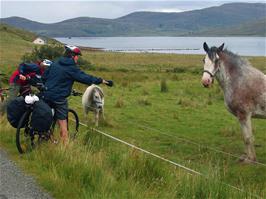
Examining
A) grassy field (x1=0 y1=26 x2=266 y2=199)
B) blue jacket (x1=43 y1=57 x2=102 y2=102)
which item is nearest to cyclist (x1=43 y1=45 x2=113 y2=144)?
blue jacket (x1=43 y1=57 x2=102 y2=102)

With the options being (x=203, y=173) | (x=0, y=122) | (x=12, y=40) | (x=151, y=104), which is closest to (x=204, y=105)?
(x=151, y=104)

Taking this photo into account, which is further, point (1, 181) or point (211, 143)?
point (211, 143)

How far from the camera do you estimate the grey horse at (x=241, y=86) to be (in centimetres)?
985

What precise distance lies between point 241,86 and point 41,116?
4402 mm

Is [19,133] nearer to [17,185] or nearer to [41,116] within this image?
[41,116]

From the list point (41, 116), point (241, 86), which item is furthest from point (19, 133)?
point (241, 86)

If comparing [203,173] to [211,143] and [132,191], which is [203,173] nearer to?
[132,191]

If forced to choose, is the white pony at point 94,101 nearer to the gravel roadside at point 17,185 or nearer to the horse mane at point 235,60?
the horse mane at point 235,60

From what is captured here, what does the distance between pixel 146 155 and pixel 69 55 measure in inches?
98.5

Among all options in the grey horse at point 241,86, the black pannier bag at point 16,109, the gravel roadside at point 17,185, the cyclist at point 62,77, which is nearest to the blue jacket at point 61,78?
the cyclist at point 62,77

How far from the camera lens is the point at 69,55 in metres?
8.71

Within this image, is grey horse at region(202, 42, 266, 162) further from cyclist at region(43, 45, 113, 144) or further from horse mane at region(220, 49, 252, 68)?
cyclist at region(43, 45, 113, 144)

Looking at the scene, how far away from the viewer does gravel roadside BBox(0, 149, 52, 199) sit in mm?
6051

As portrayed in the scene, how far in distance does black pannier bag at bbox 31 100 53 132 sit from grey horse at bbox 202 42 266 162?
340cm
